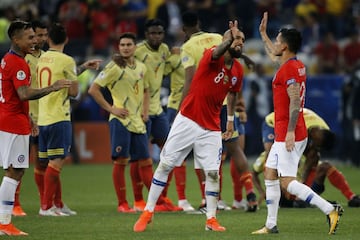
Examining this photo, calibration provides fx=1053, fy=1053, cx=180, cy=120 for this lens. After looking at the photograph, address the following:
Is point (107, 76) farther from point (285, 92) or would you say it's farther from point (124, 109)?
point (285, 92)

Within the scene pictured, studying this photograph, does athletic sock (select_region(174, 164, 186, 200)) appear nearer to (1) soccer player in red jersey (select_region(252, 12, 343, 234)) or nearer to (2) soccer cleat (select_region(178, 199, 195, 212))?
(2) soccer cleat (select_region(178, 199, 195, 212))

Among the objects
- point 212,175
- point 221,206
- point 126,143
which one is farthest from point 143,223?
point 221,206

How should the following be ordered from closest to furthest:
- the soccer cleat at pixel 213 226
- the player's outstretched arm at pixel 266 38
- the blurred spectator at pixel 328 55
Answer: the soccer cleat at pixel 213 226, the player's outstretched arm at pixel 266 38, the blurred spectator at pixel 328 55

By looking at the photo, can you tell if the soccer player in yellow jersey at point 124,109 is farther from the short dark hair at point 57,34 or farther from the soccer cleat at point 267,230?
the soccer cleat at point 267,230

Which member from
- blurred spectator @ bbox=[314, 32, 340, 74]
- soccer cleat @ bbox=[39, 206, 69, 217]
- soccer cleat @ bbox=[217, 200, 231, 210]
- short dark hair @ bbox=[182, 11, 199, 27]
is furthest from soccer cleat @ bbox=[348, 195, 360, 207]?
blurred spectator @ bbox=[314, 32, 340, 74]

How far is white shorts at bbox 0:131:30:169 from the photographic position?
→ 1270 centimetres

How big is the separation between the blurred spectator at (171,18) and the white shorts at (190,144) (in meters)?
15.3

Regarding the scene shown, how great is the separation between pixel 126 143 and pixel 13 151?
3.47m

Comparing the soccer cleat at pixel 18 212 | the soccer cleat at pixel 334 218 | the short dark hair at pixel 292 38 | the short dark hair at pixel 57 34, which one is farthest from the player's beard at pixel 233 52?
the soccer cleat at pixel 18 212

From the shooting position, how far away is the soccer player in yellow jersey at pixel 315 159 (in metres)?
Result: 15.7

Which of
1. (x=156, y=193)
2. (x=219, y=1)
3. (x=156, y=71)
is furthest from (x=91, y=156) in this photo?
(x=156, y=193)

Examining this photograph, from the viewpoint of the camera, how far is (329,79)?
26.8 meters

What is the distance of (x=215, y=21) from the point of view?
29.2 meters

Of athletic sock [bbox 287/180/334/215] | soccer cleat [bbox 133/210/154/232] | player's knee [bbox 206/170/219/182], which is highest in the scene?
player's knee [bbox 206/170/219/182]
